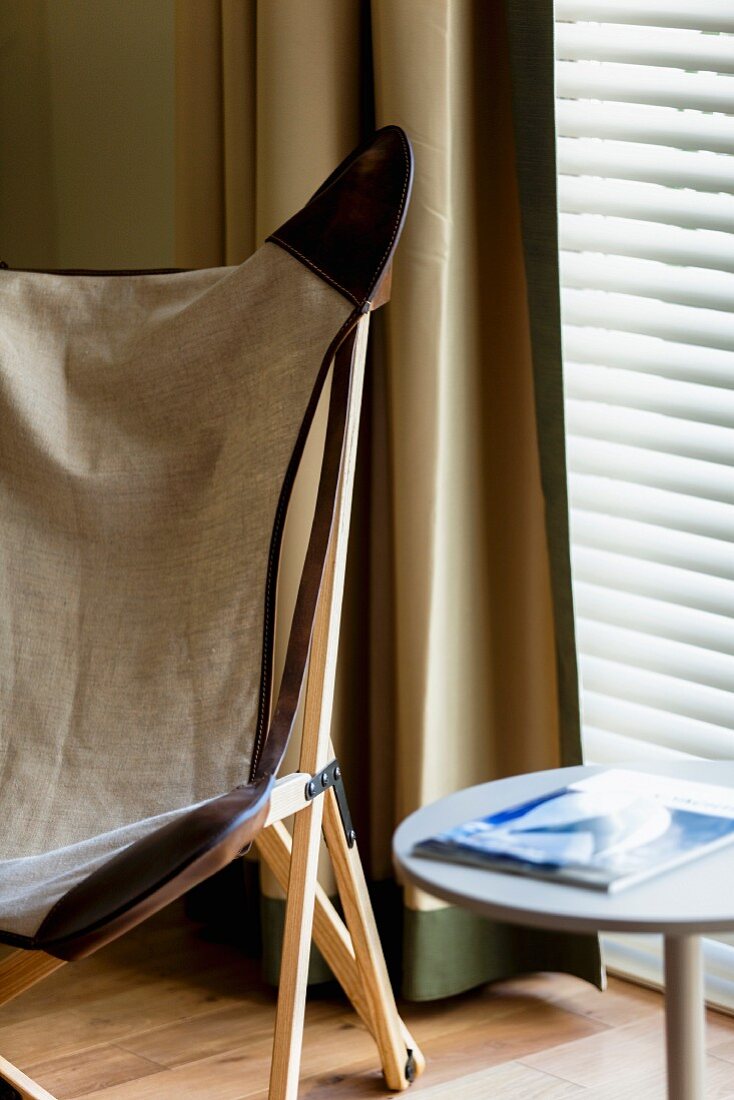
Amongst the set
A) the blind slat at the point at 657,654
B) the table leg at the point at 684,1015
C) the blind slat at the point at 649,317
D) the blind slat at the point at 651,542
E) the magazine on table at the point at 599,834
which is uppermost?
the blind slat at the point at 649,317

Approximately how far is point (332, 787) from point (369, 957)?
0.21 meters

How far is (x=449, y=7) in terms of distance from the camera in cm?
146

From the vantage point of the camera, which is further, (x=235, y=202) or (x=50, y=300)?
(x=235, y=202)

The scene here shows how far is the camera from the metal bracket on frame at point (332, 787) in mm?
1239

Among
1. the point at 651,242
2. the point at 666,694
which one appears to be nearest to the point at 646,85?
the point at 651,242

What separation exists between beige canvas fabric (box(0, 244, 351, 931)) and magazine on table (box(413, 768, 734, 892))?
0.46m

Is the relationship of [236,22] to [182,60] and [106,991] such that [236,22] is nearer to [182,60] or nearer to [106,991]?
Answer: [182,60]

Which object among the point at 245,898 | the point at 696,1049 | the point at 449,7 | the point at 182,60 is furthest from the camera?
the point at 245,898

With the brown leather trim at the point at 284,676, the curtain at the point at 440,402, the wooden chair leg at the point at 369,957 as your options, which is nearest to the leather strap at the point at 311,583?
the brown leather trim at the point at 284,676

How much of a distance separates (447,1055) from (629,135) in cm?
110

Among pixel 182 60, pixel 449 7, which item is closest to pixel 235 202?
pixel 182 60

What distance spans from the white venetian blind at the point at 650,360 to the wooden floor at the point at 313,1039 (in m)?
0.33

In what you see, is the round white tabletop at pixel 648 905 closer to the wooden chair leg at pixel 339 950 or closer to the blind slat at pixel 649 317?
the wooden chair leg at pixel 339 950

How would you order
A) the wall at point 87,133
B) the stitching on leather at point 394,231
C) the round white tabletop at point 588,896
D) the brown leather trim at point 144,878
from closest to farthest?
the round white tabletop at point 588,896
the brown leather trim at point 144,878
the stitching on leather at point 394,231
the wall at point 87,133
